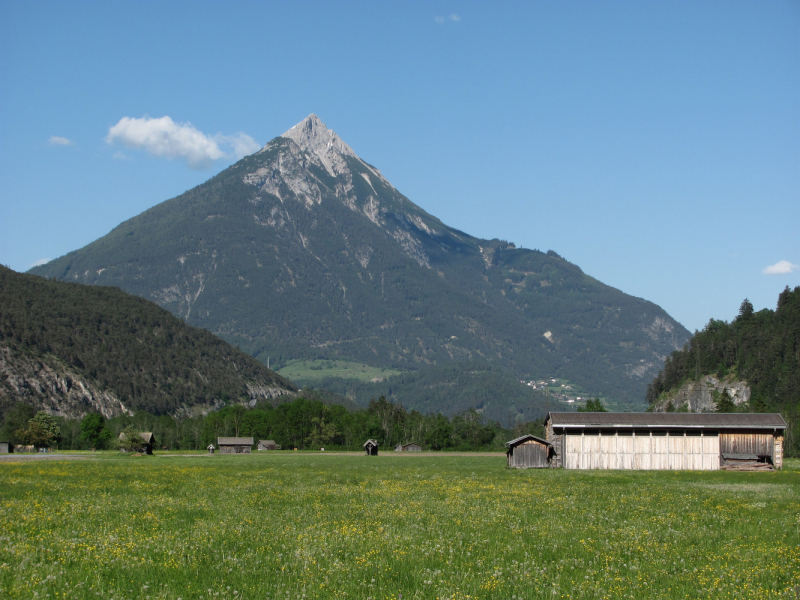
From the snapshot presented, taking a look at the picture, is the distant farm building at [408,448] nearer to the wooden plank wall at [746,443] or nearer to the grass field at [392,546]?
the wooden plank wall at [746,443]

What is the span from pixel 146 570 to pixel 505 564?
882 cm

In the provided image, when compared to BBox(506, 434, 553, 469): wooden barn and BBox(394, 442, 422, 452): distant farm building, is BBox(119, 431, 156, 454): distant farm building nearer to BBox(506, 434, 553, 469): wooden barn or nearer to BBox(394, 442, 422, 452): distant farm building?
BBox(394, 442, 422, 452): distant farm building

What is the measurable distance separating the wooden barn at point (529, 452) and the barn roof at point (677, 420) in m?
3.42

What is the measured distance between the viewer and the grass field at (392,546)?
16.6 meters

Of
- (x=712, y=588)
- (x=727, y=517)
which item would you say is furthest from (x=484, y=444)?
(x=712, y=588)

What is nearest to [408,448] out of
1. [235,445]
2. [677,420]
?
[235,445]

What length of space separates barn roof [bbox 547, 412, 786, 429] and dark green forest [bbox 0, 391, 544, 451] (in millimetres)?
96399

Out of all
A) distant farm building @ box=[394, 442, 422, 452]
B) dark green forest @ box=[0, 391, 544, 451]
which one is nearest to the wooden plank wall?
distant farm building @ box=[394, 442, 422, 452]

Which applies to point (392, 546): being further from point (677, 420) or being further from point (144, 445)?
point (144, 445)

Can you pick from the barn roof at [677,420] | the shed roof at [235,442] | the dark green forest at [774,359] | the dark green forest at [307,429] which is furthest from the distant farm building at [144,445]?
the dark green forest at [774,359]

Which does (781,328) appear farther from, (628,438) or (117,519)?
(117,519)

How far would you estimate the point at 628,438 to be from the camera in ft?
232

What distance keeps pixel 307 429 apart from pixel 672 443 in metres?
124

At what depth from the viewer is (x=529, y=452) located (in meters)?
74.3
